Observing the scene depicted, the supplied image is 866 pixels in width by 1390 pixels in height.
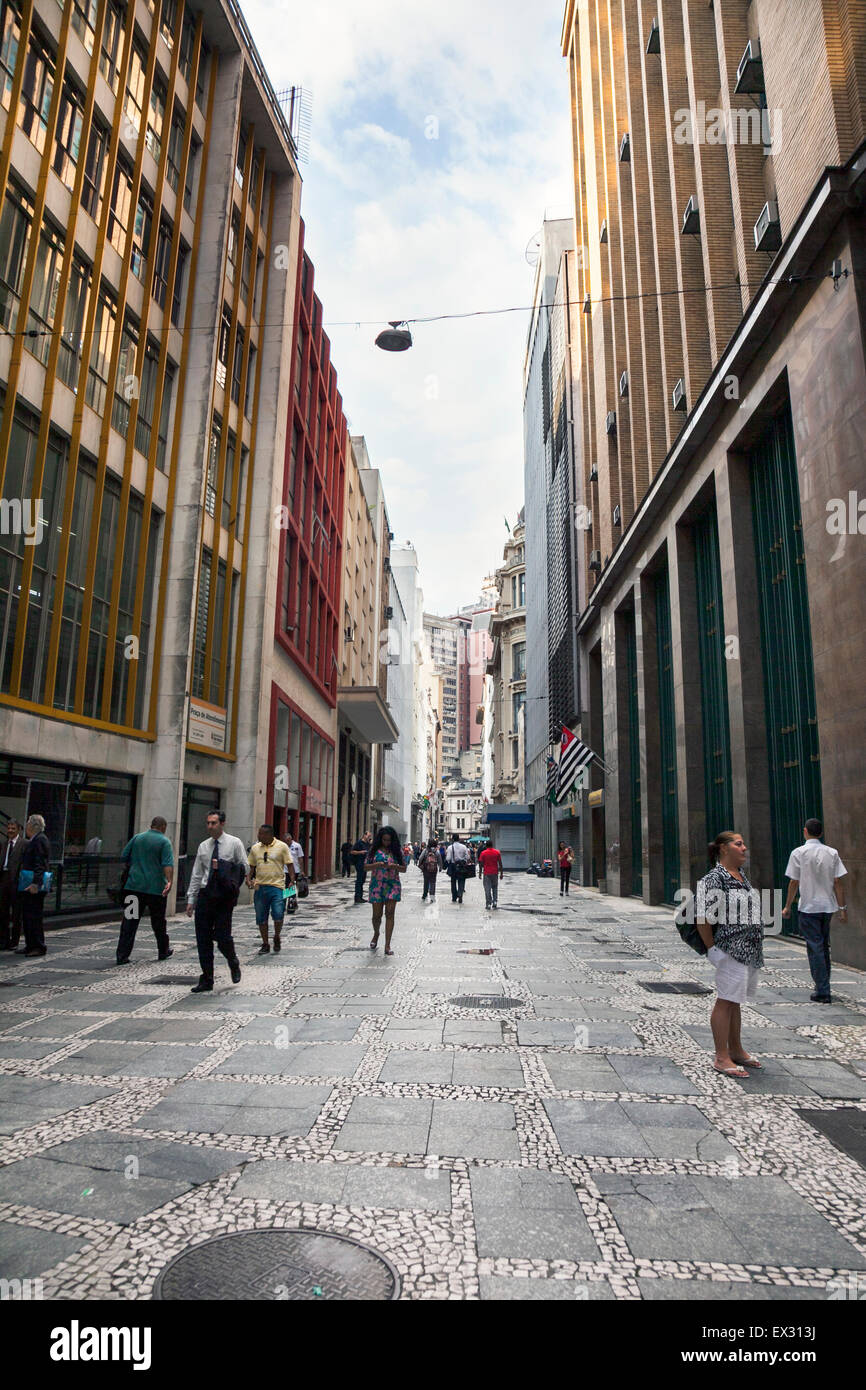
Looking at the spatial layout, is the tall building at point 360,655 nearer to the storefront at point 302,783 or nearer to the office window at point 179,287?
the storefront at point 302,783

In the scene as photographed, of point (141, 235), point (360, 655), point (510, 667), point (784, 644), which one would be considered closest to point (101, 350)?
point (141, 235)

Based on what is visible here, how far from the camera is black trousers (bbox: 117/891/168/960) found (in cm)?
1018

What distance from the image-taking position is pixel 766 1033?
704 cm

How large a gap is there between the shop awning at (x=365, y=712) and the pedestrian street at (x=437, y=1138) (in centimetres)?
2980

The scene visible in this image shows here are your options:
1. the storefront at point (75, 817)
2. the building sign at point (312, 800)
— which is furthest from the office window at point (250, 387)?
the building sign at point (312, 800)

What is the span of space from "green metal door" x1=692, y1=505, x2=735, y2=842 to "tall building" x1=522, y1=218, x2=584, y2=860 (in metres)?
14.3

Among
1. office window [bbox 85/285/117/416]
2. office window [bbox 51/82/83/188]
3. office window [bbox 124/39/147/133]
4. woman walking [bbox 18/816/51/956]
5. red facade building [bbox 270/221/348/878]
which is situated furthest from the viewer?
red facade building [bbox 270/221/348/878]

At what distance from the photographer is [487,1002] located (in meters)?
8.32

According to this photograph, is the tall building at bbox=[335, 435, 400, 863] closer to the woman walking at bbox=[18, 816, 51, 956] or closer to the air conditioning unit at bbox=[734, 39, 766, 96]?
the air conditioning unit at bbox=[734, 39, 766, 96]

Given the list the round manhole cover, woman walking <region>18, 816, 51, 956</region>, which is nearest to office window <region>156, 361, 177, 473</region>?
woman walking <region>18, 816, 51, 956</region>

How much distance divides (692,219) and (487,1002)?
17.9 metres

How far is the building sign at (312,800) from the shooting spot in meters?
30.8

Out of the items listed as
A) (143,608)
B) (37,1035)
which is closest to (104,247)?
(143,608)
